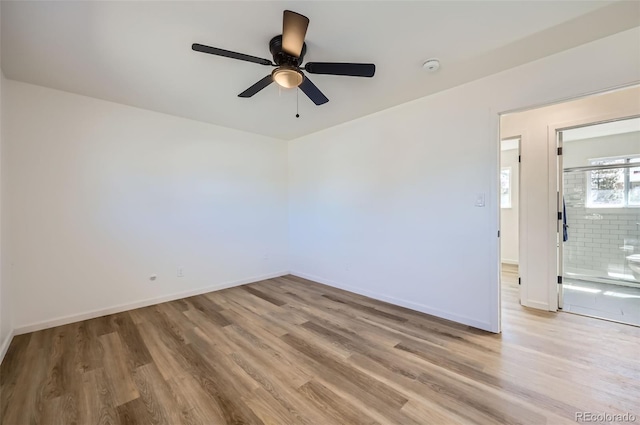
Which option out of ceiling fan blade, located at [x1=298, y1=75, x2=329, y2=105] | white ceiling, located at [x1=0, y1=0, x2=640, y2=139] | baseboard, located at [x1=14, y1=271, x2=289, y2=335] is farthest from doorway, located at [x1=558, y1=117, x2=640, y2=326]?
baseboard, located at [x1=14, y1=271, x2=289, y2=335]

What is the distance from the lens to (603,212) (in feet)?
13.5

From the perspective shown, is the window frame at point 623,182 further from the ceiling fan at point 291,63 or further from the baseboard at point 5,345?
the baseboard at point 5,345

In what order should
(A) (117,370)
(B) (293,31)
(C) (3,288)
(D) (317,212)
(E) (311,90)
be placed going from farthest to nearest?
(D) (317,212), (C) (3,288), (E) (311,90), (A) (117,370), (B) (293,31)

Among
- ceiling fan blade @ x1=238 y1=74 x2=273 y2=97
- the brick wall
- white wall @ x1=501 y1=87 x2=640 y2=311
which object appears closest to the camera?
ceiling fan blade @ x1=238 y1=74 x2=273 y2=97

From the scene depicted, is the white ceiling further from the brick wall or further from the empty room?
the brick wall

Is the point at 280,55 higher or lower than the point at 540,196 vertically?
higher

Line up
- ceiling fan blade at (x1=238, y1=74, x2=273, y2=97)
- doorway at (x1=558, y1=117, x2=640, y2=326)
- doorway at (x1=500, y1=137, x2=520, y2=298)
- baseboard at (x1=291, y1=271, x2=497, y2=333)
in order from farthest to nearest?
doorway at (x1=500, y1=137, x2=520, y2=298)
doorway at (x1=558, y1=117, x2=640, y2=326)
baseboard at (x1=291, y1=271, x2=497, y2=333)
ceiling fan blade at (x1=238, y1=74, x2=273, y2=97)

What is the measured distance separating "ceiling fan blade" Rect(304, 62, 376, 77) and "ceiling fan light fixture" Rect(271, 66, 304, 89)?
9 centimetres

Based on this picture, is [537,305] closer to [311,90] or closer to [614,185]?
[614,185]

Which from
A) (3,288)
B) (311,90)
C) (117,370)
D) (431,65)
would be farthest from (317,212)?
(3,288)

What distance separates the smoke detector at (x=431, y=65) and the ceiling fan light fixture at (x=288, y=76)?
3.82ft

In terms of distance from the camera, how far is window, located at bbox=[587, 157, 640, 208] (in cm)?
386

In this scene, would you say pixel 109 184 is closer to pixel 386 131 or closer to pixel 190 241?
pixel 190 241

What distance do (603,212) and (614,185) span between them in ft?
1.45
